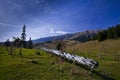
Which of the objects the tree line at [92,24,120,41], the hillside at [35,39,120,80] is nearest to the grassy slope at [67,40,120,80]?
the hillside at [35,39,120,80]

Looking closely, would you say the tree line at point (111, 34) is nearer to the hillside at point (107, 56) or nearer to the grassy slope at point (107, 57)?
the hillside at point (107, 56)

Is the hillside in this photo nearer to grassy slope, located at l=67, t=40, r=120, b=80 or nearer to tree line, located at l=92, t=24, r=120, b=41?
grassy slope, located at l=67, t=40, r=120, b=80

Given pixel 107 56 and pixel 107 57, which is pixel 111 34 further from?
pixel 107 57

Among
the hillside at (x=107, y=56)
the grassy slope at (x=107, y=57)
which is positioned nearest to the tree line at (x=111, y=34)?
the hillside at (x=107, y=56)

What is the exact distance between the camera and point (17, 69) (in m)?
31.2

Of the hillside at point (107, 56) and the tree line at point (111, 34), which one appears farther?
the tree line at point (111, 34)

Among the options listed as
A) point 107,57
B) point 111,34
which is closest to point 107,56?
point 107,57

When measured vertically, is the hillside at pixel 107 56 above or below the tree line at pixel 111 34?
below

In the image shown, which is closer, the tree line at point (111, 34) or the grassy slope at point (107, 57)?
→ the grassy slope at point (107, 57)

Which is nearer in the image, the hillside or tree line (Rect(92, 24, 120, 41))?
the hillside

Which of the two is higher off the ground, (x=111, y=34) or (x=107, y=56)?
(x=111, y=34)

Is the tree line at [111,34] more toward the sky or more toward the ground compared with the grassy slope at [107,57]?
more toward the sky

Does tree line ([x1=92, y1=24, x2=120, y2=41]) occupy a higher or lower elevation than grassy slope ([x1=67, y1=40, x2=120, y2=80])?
higher

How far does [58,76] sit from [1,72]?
393 inches
